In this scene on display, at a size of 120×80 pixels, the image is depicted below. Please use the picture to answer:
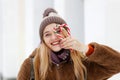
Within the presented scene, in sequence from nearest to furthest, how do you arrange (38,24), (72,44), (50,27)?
(72,44), (50,27), (38,24)

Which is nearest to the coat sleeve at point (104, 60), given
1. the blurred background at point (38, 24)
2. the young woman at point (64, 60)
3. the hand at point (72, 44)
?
the young woman at point (64, 60)

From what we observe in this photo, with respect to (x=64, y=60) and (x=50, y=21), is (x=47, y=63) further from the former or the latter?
(x=50, y=21)

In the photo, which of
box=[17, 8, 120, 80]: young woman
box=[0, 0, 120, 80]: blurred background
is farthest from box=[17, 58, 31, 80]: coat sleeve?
box=[0, 0, 120, 80]: blurred background

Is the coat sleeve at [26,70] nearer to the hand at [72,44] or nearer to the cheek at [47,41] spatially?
the cheek at [47,41]

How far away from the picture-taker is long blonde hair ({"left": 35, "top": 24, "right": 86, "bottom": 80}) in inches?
114

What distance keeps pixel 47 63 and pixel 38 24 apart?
3.85 m

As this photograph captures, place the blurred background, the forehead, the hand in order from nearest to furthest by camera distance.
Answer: the hand → the forehead → the blurred background

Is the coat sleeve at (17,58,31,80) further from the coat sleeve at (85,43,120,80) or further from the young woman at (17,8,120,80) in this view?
the coat sleeve at (85,43,120,80)

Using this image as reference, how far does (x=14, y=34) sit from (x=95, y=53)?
220 inches

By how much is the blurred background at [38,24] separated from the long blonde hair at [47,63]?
78 centimetres

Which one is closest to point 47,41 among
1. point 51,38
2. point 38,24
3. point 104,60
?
point 51,38

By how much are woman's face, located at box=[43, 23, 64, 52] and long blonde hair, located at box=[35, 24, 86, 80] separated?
0.22ft

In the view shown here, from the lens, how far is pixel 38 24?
6742 millimetres

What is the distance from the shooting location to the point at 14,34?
27.1ft
